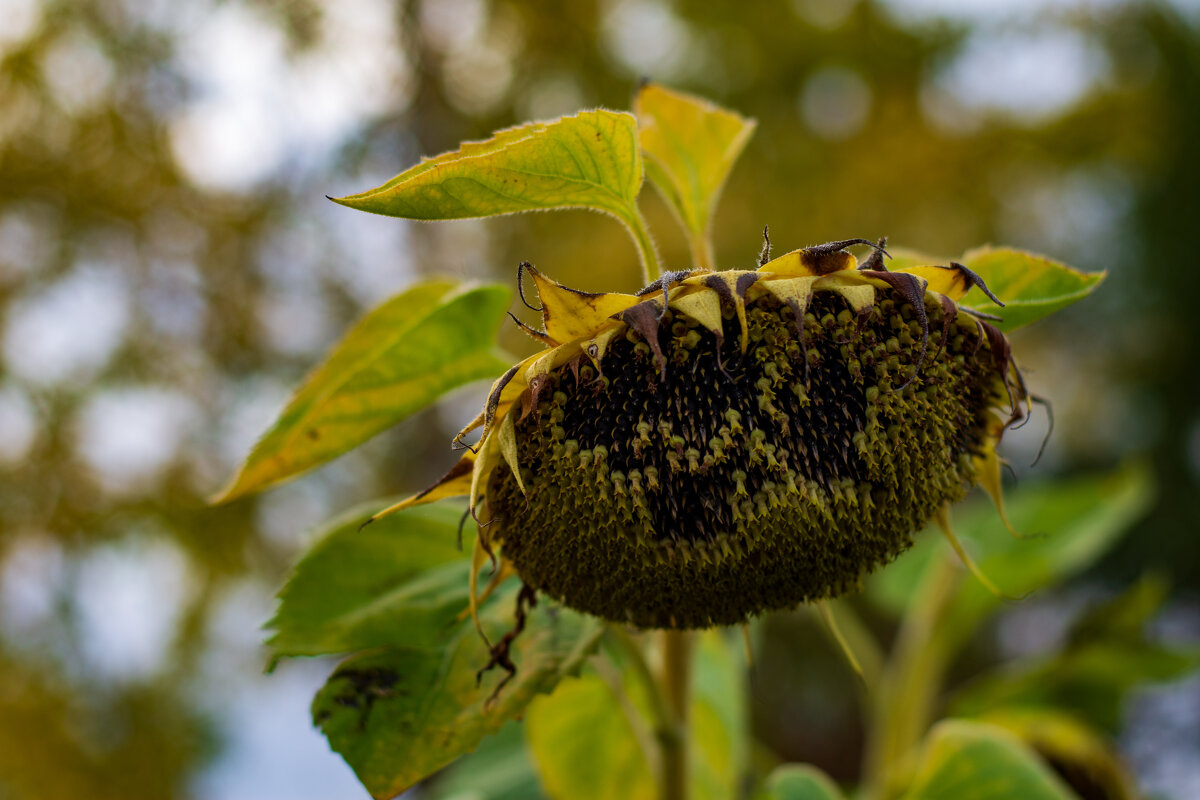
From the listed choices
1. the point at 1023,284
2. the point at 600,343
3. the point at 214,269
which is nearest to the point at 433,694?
the point at 600,343

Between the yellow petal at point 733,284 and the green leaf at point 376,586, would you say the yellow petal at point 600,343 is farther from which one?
the green leaf at point 376,586

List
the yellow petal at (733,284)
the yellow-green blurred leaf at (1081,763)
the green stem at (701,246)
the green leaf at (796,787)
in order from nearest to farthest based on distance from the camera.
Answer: the yellow petal at (733,284), the green stem at (701,246), the green leaf at (796,787), the yellow-green blurred leaf at (1081,763)

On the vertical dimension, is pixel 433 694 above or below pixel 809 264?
below

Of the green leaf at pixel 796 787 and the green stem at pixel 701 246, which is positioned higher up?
the green stem at pixel 701 246

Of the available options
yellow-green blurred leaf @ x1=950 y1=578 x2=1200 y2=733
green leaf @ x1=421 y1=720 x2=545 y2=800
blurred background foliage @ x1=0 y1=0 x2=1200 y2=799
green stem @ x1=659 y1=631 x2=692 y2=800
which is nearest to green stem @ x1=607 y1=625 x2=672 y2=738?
green stem @ x1=659 y1=631 x2=692 y2=800

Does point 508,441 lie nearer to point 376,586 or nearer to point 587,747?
point 376,586

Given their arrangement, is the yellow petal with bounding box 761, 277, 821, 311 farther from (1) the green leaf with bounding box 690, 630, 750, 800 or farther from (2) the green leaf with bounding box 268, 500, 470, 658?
(1) the green leaf with bounding box 690, 630, 750, 800

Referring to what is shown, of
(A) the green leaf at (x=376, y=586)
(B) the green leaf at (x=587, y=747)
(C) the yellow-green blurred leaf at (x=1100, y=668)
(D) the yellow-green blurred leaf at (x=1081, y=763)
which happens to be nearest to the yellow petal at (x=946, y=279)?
(A) the green leaf at (x=376, y=586)
